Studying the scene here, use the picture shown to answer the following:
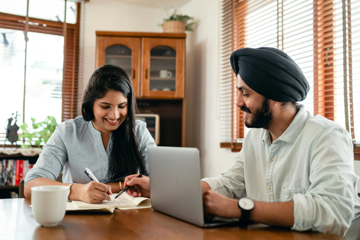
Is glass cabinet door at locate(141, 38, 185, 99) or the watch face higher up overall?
glass cabinet door at locate(141, 38, 185, 99)

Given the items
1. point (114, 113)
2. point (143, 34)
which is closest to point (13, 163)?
point (143, 34)

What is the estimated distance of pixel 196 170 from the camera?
34.5 inches

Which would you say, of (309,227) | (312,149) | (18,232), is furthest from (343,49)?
(18,232)

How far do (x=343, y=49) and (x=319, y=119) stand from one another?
0.98m

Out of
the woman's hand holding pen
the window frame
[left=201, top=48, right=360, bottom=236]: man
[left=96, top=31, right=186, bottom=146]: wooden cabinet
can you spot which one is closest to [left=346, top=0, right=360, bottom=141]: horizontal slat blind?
[left=201, top=48, right=360, bottom=236]: man

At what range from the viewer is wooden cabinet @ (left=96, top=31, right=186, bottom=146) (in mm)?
3389

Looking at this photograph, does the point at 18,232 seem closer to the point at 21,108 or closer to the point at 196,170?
the point at 196,170

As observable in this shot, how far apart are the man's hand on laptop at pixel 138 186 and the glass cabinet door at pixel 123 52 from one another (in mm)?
2168

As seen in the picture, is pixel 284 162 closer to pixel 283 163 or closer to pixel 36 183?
pixel 283 163

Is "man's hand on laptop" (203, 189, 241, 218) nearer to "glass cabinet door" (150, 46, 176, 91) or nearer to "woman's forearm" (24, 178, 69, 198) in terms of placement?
"woman's forearm" (24, 178, 69, 198)

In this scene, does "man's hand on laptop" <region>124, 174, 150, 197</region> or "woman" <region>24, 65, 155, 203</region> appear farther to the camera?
"woman" <region>24, 65, 155, 203</region>

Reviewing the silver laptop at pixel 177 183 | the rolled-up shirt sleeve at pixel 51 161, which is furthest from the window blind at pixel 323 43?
the rolled-up shirt sleeve at pixel 51 161

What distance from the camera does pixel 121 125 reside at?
1.67 metres

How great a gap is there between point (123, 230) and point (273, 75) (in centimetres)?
69
